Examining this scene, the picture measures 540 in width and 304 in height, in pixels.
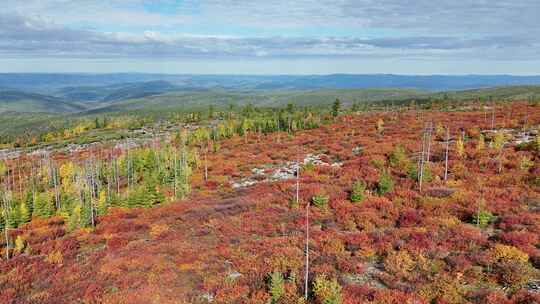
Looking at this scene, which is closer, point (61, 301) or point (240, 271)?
point (61, 301)

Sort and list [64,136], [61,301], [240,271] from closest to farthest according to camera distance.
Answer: [61,301] < [240,271] < [64,136]

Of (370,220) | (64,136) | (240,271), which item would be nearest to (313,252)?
(240,271)

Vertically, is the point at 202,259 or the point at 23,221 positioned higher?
the point at 202,259

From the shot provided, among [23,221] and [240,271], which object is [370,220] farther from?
[23,221]

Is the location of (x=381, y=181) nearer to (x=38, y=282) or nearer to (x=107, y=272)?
(x=107, y=272)

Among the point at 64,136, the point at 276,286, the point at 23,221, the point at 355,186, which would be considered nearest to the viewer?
the point at 276,286

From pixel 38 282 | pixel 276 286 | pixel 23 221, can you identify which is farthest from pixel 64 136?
pixel 276 286

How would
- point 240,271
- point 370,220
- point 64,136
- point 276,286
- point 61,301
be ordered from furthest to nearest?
point 64,136 < point 370,220 < point 240,271 < point 61,301 < point 276,286

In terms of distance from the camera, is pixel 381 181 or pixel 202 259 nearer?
pixel 202 259

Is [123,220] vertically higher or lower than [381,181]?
lower
